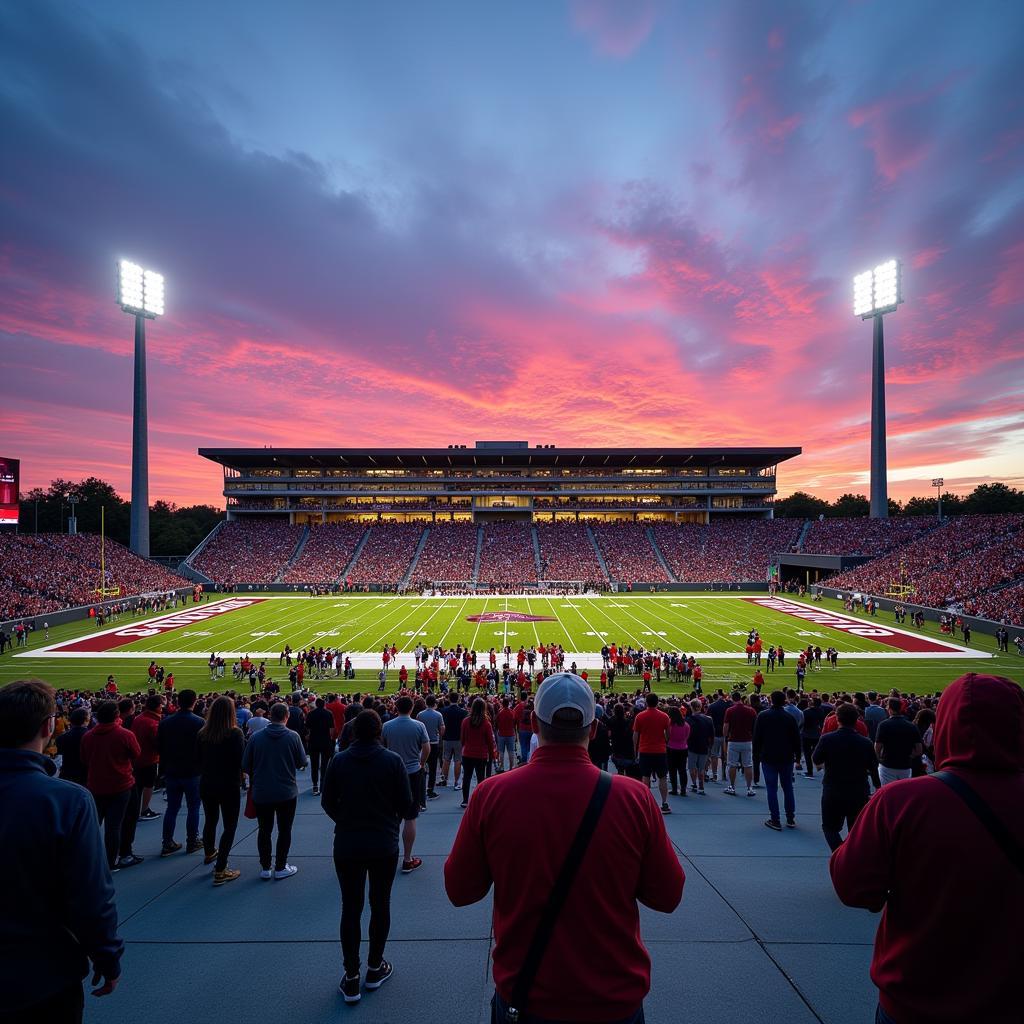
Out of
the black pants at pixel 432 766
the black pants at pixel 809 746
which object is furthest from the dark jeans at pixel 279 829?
the black pants at pixel 809 746

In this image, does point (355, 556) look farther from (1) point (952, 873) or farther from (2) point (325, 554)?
(1) point (952, 873)

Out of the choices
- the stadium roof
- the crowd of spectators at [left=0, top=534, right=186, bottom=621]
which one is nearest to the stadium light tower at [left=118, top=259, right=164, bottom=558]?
the crowd of spectators at [left=0, top=534, right=186, bottom=621]

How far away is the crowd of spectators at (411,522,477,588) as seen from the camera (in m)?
65.1

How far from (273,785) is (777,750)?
5.69 m

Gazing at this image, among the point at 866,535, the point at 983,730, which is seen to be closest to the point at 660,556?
the point at 866,535

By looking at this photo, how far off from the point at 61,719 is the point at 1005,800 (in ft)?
55.8

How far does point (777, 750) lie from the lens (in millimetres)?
6953

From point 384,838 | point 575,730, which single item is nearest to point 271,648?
point 384,838

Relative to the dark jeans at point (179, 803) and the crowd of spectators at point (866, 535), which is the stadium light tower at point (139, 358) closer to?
the dark jeans at point (179, 803)

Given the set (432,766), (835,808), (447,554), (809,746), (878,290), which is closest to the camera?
(835,808)

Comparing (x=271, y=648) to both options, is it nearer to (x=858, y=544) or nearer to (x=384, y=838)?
(x=384, y=838)

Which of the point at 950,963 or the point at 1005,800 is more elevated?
the point at 1005,800

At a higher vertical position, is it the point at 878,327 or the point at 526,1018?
the point at 878,327

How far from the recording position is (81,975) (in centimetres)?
244
